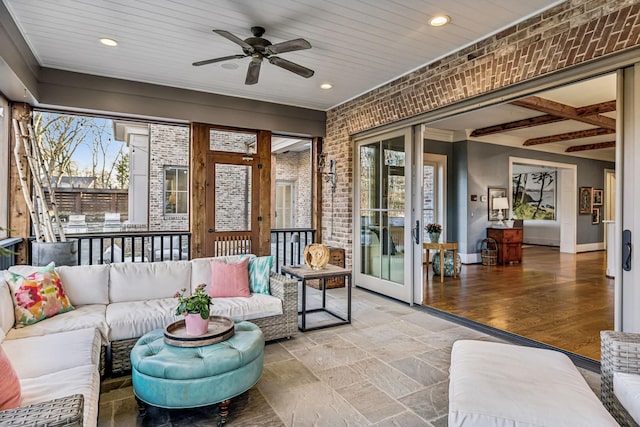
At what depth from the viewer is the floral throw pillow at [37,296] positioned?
2.61 metres

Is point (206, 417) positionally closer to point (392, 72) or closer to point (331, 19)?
point (331, 19)

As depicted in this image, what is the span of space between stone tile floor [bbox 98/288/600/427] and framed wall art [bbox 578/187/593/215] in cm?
846

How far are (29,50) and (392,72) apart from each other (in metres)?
4.07

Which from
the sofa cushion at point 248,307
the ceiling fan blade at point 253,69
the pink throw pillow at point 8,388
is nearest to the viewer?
the pink throw pillow at point 8,388

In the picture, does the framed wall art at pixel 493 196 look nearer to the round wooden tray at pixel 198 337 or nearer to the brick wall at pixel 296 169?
the brick wall at pixel 296 169

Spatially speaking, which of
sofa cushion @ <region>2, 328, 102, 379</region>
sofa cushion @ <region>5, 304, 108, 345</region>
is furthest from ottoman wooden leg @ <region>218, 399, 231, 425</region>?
sofa cushion @ <region>5, 304, 108, 345</region>

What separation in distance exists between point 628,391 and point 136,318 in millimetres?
3088

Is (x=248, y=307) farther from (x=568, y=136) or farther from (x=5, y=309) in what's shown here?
(x=568, y=136)

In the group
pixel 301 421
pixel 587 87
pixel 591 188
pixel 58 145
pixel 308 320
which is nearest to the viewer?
pixel 301 421

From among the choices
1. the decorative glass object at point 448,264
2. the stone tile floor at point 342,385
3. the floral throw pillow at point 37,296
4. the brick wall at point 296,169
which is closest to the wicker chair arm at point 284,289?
the stone tile floor at point 342,385

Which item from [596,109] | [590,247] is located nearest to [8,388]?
[596,109]

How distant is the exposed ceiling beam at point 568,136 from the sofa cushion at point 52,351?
30.0ft

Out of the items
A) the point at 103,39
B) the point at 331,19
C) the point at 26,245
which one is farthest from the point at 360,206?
the point at 26,245

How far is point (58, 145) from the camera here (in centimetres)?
567
